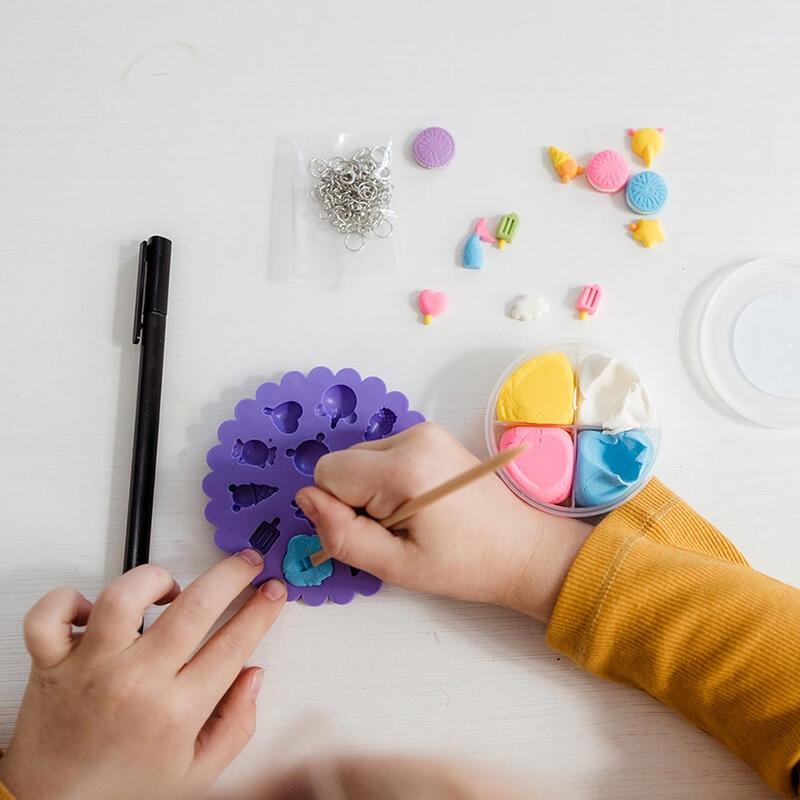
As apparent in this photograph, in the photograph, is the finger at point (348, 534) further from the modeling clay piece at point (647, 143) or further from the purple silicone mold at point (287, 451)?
the modeling clay piece at point (647, 143)

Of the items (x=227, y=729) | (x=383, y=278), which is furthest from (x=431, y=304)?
(x=227, y=729)

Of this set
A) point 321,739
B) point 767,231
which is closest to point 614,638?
point 321,739

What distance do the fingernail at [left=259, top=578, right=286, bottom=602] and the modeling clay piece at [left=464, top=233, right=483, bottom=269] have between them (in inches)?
12.7

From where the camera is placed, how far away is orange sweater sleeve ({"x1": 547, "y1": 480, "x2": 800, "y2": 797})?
60cm

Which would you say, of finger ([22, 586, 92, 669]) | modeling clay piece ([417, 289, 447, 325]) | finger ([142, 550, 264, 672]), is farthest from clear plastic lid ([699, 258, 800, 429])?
finger ([22, 586, 92, 669])

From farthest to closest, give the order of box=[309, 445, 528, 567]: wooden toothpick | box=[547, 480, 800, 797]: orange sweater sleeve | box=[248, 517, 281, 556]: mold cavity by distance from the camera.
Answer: box=[248, 517, 281, 556]: mold cavity < box=[547, 480, 800, 797]: orange sweater sleeve < box=[309, 445, 528, 567]: wooden toothpick

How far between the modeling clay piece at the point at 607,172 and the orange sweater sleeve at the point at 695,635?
301 mm

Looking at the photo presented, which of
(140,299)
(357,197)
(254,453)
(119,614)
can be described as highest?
(357,197)

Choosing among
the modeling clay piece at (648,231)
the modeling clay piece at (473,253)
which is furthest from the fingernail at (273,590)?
the modeling clay piece at (648,231)

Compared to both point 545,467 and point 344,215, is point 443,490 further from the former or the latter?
point 344,215

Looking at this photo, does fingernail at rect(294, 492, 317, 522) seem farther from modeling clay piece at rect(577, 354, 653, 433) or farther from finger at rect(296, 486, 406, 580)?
modeling clay piece at rect(577, 354, 653, 433)

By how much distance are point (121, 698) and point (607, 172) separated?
0.59 meters

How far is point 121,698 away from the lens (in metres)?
0.60

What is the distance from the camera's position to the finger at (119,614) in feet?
1.97
